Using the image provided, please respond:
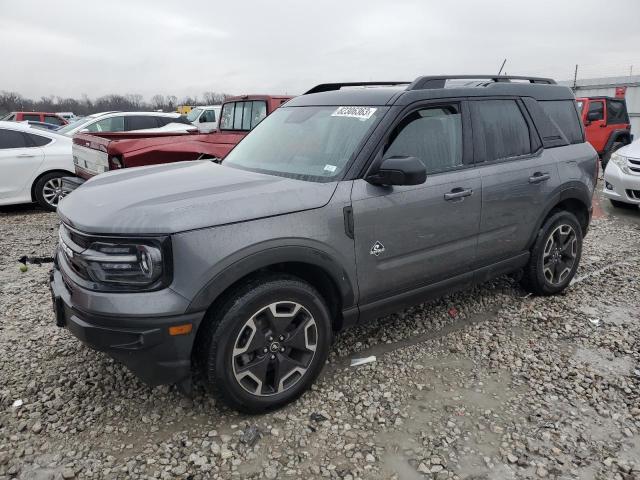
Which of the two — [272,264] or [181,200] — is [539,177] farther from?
[181,200]

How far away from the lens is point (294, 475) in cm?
243

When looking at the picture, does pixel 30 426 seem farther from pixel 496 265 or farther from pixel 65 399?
pixel 496 265

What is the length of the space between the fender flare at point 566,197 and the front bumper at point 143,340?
3.03 meters

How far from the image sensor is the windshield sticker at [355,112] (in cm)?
322

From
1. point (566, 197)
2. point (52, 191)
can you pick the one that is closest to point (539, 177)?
A: point (566, 197)

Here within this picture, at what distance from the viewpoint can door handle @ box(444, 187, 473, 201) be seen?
3346 mm

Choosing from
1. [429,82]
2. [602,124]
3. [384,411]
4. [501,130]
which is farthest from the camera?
[602,124]

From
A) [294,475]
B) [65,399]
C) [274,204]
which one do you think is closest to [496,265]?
[274,204]

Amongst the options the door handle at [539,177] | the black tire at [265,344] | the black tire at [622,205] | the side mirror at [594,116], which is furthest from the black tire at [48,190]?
the side mirror at [594,116]

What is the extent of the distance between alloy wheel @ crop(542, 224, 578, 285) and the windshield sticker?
2.15 meters

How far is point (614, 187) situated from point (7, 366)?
29.6 ft

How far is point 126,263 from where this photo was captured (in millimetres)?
2391

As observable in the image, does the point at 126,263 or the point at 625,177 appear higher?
the point at 126,263

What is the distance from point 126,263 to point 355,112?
1.81m
